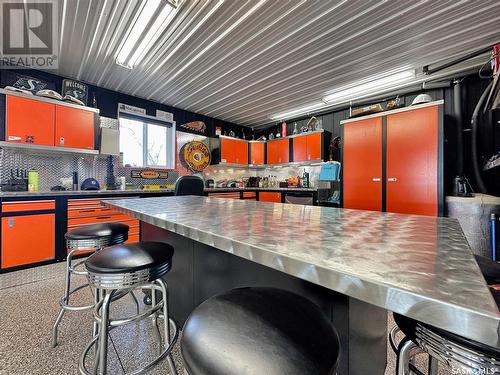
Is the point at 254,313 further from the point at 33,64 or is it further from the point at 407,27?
the point at 33,64

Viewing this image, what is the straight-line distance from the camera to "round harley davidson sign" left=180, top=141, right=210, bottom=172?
525 cm

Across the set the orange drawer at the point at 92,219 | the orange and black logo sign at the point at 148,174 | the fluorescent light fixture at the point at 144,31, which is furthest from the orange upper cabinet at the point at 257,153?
the orange drawer at the point at 92,219

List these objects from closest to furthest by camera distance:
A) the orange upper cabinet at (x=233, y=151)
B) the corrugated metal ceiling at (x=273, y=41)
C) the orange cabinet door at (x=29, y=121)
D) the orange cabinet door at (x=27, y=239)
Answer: the corrugated metal ceiling at (x=273, y=41) → the orange cabinet door at (x=27, y=239) → the orange cabinet door at (x=29, y=121) → the orange upper cabinet at (x=233, y=151)

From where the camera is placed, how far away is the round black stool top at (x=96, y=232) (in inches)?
55.3

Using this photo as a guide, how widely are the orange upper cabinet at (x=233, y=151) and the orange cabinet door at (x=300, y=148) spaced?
156 cm

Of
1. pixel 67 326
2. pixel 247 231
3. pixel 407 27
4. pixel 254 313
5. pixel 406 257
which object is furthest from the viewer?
pixel 407 27

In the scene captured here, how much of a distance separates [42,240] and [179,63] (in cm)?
318

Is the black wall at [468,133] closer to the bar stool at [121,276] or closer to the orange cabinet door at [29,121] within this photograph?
the bar stool at [121,276]

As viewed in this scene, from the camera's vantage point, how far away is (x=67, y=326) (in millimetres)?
1669

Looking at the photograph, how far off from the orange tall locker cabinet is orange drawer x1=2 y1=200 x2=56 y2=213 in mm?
4764

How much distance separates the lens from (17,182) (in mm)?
2902

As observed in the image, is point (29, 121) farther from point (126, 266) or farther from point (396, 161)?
point (396, 161)

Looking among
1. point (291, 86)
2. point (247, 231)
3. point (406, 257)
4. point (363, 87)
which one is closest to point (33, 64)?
point (291, 86)

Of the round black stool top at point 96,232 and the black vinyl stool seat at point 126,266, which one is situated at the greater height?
the round black stool top at point 96,232
